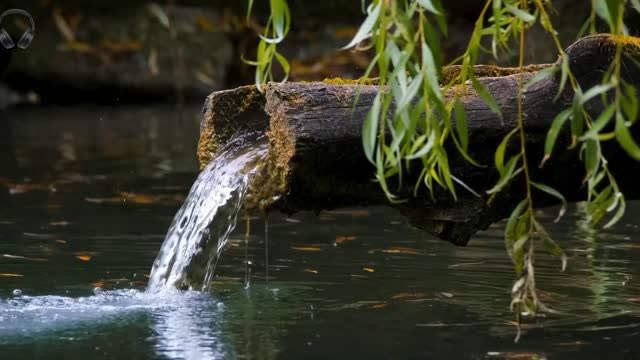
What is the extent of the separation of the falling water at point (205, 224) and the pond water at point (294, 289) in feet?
0.49

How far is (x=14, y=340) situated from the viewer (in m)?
4.86

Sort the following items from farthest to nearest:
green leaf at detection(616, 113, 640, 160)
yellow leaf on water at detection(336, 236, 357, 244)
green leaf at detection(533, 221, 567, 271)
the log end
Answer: yellow leaf on water at detection(336, 236, 357, 244) → the log end → green leaf at detection(533, 221, 567, 271) → green leaf at detection(616, 113, 640, 160)

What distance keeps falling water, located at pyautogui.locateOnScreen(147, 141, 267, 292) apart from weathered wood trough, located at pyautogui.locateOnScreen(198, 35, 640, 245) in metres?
0.36

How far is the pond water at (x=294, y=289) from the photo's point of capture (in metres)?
4.77

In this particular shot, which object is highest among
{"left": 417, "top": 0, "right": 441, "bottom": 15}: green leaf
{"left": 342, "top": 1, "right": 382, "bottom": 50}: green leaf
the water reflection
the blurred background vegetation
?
the blurred background vegetation

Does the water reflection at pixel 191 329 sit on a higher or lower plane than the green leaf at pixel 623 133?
lower

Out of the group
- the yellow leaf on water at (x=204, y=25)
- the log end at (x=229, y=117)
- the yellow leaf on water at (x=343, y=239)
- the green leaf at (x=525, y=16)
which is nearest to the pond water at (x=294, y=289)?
the yellow leaf on water at (x=343, y=239)

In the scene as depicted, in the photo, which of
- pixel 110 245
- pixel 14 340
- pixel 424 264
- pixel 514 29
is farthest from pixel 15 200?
pixel 514 29

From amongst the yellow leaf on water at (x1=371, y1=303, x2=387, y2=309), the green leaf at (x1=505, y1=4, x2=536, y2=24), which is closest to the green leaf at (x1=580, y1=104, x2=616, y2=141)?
the green leaf at (x1=505, y1=4, x2=536, y2=24)

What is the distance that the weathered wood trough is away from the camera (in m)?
5.07

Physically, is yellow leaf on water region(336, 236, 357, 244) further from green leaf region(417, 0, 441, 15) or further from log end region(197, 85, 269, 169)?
green leaf region(417, 0, 441, 15)

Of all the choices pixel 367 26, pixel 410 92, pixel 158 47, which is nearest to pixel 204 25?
pixel 158 47

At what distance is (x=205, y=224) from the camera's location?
5.95 m

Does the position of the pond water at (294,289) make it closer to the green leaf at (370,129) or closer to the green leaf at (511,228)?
the green leaf at (511,228)
